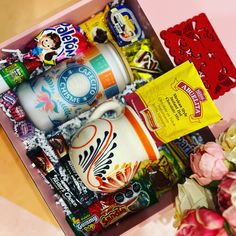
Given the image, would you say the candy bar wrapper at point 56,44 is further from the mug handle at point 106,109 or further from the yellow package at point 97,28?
the mug handle at point 106,109

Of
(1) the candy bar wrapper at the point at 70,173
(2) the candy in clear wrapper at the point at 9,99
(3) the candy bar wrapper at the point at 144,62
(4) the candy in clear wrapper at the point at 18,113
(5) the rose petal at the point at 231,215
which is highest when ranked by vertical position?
(2) the candy in clear wrapper at the point at 9,99

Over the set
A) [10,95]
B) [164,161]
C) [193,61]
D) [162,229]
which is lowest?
[162,229]

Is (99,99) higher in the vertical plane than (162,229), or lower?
higher

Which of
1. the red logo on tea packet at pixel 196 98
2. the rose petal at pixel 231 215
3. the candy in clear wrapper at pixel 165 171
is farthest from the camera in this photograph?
the candy in clear wrapper at pixel 165 171

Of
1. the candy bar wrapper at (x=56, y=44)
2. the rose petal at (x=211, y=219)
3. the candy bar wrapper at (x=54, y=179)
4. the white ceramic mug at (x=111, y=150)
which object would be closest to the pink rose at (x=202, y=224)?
the rose petal at (x=211, y=219)

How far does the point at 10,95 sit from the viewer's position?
796mm

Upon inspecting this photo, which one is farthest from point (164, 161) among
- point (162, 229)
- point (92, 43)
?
point (92, 43)

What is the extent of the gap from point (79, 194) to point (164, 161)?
0.17m

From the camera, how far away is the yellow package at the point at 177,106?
0.71 m

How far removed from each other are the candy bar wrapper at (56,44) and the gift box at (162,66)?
12 mm

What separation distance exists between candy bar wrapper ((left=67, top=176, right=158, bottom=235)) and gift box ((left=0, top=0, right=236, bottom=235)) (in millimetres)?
13

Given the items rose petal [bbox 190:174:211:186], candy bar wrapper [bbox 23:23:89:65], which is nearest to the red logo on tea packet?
rose petal [bbox 190:174:211:186]

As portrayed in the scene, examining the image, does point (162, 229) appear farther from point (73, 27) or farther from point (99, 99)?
point (73, 27)

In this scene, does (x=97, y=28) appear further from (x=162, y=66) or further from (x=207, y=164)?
(x=207, y=164)
